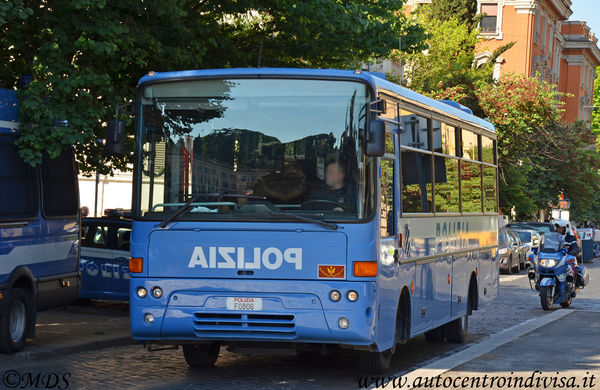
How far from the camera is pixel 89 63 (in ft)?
45.9

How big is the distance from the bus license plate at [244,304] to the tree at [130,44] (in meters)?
2.59

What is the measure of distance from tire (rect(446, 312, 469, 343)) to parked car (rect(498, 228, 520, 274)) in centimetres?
1951

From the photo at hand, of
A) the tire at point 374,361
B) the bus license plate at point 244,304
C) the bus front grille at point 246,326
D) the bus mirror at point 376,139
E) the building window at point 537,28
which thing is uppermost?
the building window at point 537,28

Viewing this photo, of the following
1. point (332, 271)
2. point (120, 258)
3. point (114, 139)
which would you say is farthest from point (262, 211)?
point (120, 258)

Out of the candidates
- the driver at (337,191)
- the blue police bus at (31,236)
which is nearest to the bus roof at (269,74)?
the driver at (337,191)

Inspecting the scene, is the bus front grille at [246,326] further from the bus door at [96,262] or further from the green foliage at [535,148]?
the green foliage at [535,148]

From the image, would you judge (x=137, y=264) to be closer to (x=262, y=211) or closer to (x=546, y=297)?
(x=262, y=211)

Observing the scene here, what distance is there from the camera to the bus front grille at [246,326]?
984 cm

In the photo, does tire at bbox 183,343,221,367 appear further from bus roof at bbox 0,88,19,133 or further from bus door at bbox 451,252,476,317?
bus door at bbox 451,252,476,317

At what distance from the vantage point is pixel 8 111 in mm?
12688

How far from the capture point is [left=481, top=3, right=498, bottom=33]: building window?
216 feet

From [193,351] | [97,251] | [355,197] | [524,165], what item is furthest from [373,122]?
[524,165]

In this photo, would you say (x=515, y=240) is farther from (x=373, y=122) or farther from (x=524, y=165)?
(x=373, y=122)

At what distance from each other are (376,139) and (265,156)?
3.54 ft
